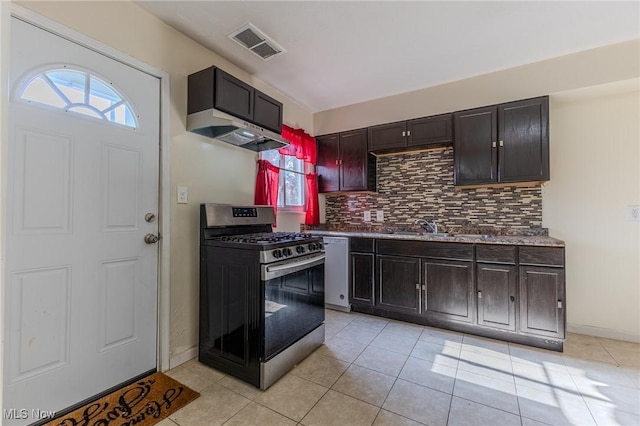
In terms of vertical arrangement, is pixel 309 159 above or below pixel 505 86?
below

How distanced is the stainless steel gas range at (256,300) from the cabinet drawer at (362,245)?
0.83 metres

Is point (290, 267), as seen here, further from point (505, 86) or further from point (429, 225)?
point (505, 86)

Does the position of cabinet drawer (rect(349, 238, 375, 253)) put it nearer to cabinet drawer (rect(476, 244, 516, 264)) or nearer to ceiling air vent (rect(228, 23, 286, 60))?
cabinet drawer (rect(476, 244, 516, 264))

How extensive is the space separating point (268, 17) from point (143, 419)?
2673mm

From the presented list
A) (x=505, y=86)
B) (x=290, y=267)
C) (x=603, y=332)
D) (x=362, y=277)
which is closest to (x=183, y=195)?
(x=290, y=267)

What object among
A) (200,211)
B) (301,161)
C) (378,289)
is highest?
(301,161)

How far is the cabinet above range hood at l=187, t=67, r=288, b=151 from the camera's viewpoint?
208cm

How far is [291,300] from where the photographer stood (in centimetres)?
207

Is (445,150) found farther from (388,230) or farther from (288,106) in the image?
(288,106)

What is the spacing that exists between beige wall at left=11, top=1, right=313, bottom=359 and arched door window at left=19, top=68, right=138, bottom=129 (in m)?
0.27

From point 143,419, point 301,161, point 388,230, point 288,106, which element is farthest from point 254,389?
point 288,106

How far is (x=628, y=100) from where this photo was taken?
254 cm

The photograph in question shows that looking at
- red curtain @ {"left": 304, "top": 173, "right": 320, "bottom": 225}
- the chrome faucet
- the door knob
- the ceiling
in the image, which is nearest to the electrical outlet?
the door knob

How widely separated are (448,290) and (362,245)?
0.95m
